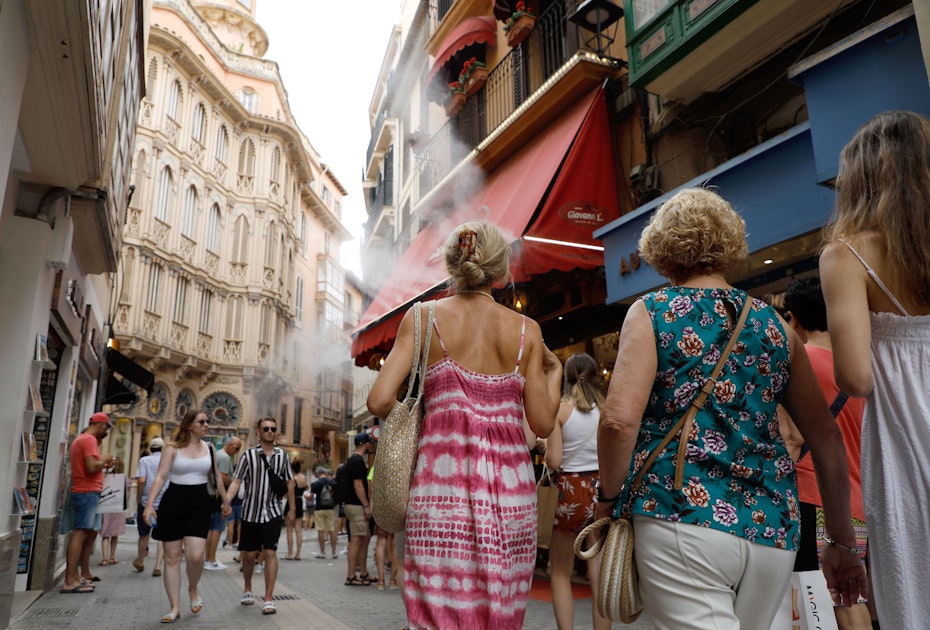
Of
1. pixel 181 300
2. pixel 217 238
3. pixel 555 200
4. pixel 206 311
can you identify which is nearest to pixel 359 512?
pixel 555 200

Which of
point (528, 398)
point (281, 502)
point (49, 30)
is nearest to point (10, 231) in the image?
point (49, 30)

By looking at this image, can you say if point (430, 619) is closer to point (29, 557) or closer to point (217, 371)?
point (29, 557)

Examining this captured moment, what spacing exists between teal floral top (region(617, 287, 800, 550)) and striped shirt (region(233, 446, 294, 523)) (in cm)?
591

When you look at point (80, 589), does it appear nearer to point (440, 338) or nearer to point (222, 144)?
point (440, 338)

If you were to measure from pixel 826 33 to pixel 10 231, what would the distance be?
8249mm

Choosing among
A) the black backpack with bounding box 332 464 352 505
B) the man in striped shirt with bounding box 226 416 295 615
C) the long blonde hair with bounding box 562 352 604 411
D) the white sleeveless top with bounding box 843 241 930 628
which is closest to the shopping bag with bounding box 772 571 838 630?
the white sleeveless top with bounding box 843 241 930 628

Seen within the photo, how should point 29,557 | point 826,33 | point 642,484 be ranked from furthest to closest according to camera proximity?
point 29,557 → point 826,33 → point 642,484

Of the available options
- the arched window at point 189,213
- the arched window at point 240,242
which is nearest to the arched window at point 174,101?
the arched window at point 189,213

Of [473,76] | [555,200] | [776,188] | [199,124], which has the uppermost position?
[199,124]

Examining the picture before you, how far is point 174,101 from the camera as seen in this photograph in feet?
104

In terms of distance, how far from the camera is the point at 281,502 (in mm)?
7367

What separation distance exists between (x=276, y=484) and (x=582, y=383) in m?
3.70

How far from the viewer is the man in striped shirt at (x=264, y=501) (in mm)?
7105

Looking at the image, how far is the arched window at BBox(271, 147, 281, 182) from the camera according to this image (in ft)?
125
